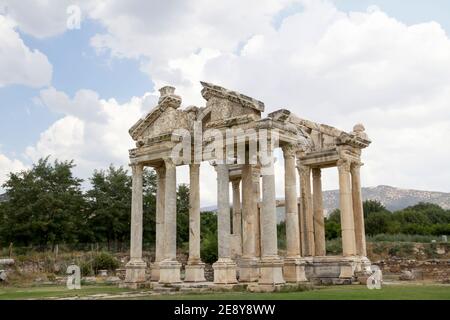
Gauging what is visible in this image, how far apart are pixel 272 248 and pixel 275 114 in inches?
253

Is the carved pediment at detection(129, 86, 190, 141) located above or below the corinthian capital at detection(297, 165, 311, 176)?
above

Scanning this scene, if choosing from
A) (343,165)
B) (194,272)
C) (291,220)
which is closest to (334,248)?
(343,165)

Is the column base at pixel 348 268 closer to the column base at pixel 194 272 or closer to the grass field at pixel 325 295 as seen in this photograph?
the grass field at pixel 325 295

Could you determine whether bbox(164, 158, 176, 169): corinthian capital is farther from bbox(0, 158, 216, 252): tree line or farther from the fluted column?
bbox(0, 158, 216, 252): tree line

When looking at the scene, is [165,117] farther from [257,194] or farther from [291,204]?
[291,204]

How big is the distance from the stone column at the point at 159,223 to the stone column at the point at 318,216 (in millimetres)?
9838

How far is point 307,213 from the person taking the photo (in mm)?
31031

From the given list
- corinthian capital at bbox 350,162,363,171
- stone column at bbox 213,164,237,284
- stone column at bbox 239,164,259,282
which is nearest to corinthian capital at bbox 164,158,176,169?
stone column at bbox 213,164,237,284

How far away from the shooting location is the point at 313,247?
30953mm

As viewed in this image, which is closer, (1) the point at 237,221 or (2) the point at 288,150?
(2) the point at 288,150

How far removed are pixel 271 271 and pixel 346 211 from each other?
8.90 metres

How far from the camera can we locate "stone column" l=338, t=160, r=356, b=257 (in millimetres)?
28641

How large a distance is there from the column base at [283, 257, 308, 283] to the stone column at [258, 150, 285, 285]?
7.73 ft
